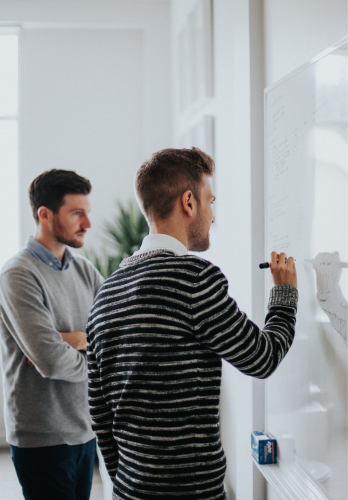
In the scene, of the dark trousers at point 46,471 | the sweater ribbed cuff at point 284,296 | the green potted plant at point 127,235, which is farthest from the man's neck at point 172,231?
the green potted plant at point 127,235

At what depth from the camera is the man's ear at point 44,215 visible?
175cm

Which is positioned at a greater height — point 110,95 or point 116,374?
point 110,95

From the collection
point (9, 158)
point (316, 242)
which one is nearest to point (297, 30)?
point (316, 242)

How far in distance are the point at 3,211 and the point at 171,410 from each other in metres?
2.96

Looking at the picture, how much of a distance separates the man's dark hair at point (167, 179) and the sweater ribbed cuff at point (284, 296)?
287mm

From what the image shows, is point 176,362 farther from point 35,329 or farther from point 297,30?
point 297,30

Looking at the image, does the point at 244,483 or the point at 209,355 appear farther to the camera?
the point at 244,483

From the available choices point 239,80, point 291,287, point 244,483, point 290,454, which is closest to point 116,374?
point 291,287

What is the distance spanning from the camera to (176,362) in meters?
0.96

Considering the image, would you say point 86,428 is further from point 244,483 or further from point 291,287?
point 291,287

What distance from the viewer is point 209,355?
0.99 metres

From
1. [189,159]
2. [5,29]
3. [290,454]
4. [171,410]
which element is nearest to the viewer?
[171,410]

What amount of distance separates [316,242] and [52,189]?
101cm

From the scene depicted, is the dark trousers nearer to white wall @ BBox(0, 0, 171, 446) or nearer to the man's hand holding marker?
the man's hand holding marker
